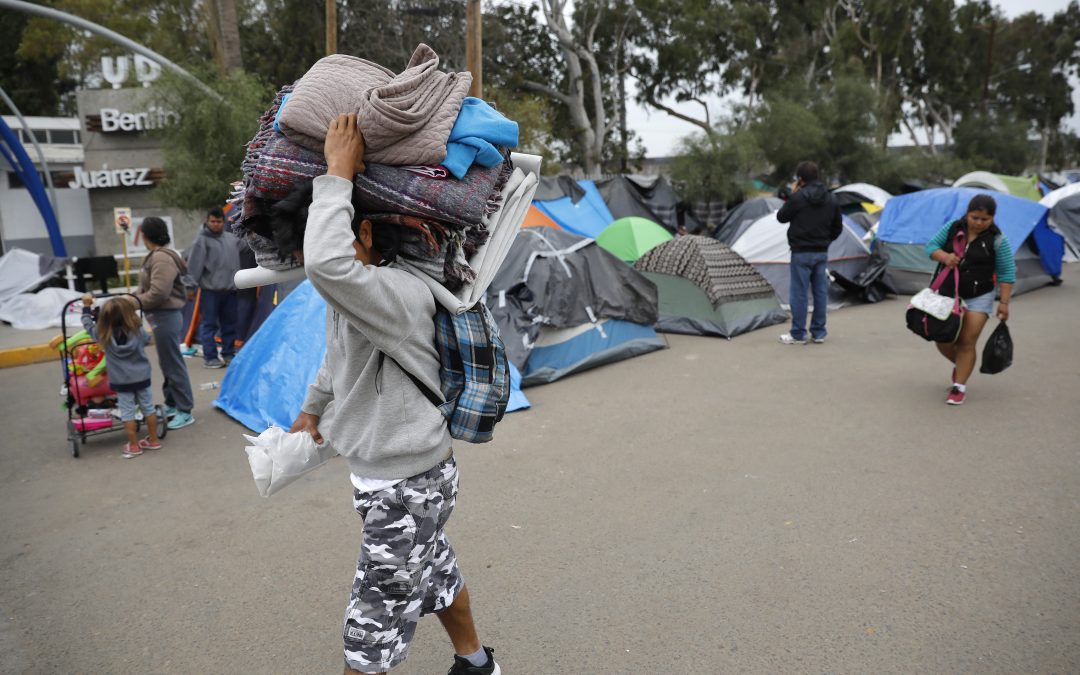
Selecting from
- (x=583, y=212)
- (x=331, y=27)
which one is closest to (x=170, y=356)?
(x=331, y=27)

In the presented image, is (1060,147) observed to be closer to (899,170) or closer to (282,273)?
(899,170)

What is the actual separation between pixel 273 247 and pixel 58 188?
22749mm

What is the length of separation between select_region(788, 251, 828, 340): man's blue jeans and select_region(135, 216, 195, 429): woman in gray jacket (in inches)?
249

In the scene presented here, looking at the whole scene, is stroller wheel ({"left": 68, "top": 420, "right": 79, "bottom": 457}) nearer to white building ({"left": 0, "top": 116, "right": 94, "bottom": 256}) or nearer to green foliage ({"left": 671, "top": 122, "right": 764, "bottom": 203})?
green foliage ({"left": 671, "top": 122, "right": 764, "bottom": 203})

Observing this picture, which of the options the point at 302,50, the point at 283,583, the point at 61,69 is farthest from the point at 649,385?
the point at 61,69

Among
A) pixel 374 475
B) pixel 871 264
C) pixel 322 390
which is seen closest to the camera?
pixel 374 475

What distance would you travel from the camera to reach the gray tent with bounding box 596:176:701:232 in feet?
60.0

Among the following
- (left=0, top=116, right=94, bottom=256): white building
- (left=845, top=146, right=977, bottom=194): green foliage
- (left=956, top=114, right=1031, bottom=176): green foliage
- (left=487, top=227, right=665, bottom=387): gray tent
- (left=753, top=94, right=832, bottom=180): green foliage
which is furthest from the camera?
(left=956, top=114, right=1031, bottom=176): green foliage

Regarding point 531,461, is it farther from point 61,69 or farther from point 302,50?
point 61,69

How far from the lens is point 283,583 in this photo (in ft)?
11.4

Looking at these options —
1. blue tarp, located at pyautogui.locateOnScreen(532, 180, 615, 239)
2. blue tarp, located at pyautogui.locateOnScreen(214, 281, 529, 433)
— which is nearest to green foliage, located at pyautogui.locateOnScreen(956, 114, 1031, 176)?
blue tarp, located at pyautogui.locateOnScreen(532, 180, 615, 239)

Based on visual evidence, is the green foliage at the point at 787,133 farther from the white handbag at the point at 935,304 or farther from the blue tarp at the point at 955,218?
the white handbag at the point at 935,304

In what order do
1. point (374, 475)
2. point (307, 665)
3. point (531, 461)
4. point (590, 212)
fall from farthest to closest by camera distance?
1. point (590, 212)
2. point (531, 461)
3. point (307, 665)
4. point (374, 475)

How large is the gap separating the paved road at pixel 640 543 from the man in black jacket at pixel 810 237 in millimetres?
2122
